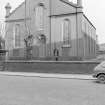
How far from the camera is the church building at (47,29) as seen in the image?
1254 inches

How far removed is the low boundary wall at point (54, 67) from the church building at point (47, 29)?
21.2 feet

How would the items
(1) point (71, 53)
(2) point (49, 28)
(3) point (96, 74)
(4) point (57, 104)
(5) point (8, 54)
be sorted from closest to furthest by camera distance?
(4) point (57, 104) < (3) point (96, 74) < (1) point (71, 53) < (2) point (49, 28) < (5) point (8, 54)

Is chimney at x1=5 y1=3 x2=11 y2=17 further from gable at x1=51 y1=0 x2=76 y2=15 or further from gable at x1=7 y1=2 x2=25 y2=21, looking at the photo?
gable at x1=51 y1=0 x2=76 y2=15

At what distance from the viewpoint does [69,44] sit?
32.6 m

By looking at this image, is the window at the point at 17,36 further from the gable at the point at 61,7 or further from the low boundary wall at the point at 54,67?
the low boundary wall at the point at 54,67

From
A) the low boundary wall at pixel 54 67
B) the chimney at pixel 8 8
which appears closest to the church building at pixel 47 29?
the chimney at pixel 8 8

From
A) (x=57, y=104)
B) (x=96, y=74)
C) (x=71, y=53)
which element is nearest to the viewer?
(x=57, y=104)

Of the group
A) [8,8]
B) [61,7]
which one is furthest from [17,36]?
[61,7]

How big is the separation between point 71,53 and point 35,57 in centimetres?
627

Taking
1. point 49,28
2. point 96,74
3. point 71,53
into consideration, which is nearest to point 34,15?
point 49,28

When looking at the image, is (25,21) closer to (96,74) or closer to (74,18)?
(74,18)

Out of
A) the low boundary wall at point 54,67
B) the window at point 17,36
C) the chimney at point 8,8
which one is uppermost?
the chimney at point 8,8

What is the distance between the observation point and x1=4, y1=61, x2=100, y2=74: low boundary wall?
20953mm

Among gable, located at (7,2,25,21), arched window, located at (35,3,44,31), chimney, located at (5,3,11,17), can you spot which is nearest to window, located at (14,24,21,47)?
gable, located at (7,2,25,21)
